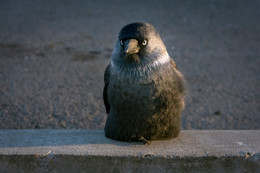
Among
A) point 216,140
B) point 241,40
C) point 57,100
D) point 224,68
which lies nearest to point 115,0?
point 241,40

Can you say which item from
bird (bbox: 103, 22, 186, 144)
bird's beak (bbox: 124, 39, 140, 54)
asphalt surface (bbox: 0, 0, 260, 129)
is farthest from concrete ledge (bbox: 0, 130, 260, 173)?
asphalt surface (bbox: 0, 0, 260, 129)

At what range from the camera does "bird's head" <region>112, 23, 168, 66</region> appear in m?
2.71

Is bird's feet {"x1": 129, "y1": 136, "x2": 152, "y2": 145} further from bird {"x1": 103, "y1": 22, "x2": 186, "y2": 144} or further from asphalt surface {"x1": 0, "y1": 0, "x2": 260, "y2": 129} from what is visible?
asphalt surface {"x1": 0, "y1": 0, "x2": 260, "y2": 129}

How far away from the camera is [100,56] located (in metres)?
7.17

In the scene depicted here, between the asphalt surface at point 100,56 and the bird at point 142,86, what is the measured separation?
5.45 feet

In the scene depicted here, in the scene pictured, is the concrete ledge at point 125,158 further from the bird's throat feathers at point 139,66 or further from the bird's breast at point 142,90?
the bird's throat feathers at point 139,66

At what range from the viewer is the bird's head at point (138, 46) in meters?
2.71

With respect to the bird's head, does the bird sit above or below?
below

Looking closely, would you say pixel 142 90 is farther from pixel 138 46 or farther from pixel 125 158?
pixel 125 158

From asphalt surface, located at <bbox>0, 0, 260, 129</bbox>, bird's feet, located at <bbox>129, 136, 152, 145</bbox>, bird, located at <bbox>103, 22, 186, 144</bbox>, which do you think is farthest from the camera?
asphalt surface, located at <bbox>0, 0, 260, 129</bbox>

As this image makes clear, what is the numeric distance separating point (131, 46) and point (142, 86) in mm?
352

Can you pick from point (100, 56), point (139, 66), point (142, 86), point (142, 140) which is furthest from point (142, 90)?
point (100, 56)

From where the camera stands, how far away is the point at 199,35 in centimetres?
854

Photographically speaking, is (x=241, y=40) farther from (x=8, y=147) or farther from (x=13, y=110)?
(x=8, y=147)
